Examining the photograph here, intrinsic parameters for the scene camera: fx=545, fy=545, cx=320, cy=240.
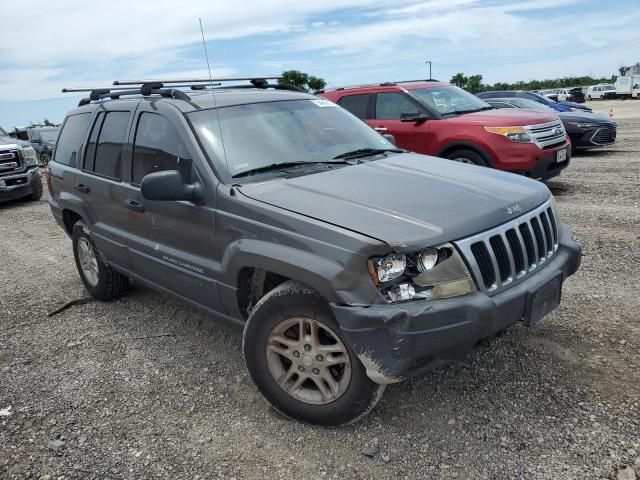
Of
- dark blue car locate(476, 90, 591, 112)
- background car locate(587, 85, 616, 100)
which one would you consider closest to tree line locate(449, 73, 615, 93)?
background car locate(587, 85, 616, 100)

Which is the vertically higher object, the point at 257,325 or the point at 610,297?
the point at 257,325

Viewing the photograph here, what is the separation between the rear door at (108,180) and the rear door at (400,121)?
4.77 metres

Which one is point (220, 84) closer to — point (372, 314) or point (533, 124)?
point (372, 314)

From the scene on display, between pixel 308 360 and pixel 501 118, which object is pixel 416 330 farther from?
pixel 501 118

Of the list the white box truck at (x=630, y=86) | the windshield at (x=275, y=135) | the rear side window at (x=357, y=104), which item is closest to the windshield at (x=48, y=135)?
the rear side window at (x=357, y=104)

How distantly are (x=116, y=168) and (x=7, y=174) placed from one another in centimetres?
818

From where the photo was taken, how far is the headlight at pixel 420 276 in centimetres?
251

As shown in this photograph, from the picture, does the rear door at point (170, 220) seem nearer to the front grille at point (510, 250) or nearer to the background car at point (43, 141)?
the front grille at point (510, 250)

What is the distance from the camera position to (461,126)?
7863mm

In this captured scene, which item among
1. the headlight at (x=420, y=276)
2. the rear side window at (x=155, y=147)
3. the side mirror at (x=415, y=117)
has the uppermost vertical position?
the rear side window at (x=155, y=147)

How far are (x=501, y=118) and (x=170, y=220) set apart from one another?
19.1 ft

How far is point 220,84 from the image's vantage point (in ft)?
15.1

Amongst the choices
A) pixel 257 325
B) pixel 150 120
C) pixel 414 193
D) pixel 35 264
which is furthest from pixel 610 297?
pixel 35 264

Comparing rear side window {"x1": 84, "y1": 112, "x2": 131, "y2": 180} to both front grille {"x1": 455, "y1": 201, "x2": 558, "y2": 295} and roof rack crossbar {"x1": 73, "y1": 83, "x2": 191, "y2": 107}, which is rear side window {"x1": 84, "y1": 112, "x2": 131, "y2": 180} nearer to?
roof rack crossbar {"x1": 73, "y1": 83, "x2": 191, "y2": 107}
